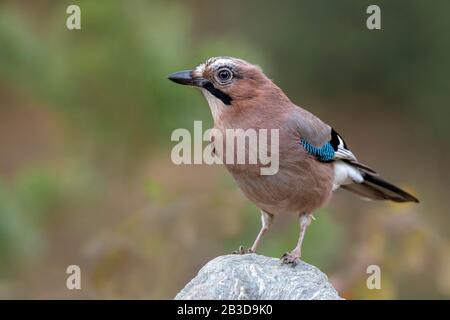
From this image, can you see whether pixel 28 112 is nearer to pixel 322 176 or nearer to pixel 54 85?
pixel 54 85

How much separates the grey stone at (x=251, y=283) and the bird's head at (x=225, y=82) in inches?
53.3

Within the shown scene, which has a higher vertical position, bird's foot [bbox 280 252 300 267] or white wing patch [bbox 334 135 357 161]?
white wing patch [bbox 334 135 357 161]

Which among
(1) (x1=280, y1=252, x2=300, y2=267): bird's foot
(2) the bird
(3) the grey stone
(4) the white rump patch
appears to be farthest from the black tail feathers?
(3) the grey stone

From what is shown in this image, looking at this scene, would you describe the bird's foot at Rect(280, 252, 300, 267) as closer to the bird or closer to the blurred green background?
the bird

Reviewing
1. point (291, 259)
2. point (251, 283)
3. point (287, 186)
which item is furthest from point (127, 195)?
point (251, 283)

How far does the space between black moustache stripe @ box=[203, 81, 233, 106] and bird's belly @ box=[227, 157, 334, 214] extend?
1.77 ft

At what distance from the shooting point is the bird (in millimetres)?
6066

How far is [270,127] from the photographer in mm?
6277

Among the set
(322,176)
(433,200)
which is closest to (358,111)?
(433,200)

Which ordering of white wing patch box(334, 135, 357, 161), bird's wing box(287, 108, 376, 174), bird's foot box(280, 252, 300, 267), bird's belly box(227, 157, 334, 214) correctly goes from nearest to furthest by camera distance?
bird's foot box(280, 252, 300, 267), bird's belly box(227, 157, 334, 214), bird's wing box(287, 108, 376, 174), white wing patch box(334, 135, 357, 161)

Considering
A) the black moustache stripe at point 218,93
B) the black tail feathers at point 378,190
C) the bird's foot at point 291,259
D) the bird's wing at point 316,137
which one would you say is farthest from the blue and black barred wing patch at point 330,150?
the bird's foot at point 291,259

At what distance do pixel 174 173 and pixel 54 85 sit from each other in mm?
6295

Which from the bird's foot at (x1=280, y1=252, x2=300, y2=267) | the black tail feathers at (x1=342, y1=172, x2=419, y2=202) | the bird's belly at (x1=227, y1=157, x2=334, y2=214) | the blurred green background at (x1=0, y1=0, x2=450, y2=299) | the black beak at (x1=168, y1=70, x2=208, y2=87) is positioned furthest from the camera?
the blurred green background at (x1=0, y1=0, x2=450, y2=299)

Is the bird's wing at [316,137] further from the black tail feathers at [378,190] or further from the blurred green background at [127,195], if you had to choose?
the blurred green background at [127,195]
